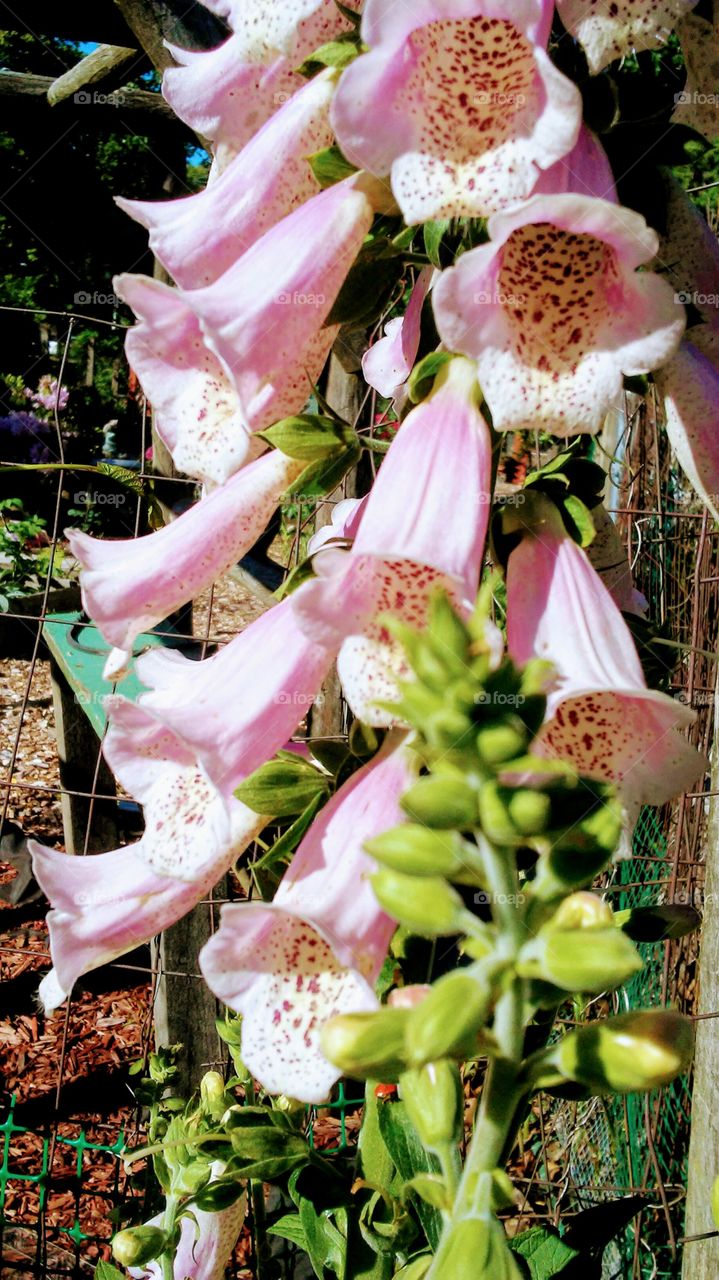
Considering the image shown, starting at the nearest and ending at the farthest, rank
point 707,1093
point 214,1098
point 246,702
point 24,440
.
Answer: point 246,702 < point 214,1098 < point 707,1093 < point 24,440

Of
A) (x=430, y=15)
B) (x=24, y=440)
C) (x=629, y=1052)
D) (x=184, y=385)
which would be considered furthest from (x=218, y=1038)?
(x=24, y=440)

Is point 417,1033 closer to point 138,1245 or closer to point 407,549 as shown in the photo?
point 407,549

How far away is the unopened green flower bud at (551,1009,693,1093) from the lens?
1.19 feet

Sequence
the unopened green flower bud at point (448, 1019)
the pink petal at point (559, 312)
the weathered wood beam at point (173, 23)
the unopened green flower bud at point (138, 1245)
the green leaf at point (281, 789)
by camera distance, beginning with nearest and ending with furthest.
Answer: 1. the unopened green flower bud at point (448, 1019)
2. the pink petal at point (559, 312)
3. the green leaf at point (281, 789)
4. the unopened green flower bud at point (138, 1245)
5. the weathered wood beam at point (173, 23)

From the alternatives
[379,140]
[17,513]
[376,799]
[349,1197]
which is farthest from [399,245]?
[17,513]

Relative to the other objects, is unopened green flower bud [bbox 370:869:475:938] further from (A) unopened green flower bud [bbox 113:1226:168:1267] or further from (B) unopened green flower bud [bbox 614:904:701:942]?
(A) unopened green flower bud [bbox 113:1226:168:1267]

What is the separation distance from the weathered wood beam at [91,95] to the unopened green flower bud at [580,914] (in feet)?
5.71

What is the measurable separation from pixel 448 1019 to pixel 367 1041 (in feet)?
0.16

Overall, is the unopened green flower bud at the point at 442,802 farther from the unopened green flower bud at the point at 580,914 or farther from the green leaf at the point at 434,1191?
the green leaf at the point at 434,1191

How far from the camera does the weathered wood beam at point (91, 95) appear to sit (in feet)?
6.68

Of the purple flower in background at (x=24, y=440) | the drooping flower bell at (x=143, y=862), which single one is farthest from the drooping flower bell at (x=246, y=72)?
the purple flower in background at (x=24, y=440)

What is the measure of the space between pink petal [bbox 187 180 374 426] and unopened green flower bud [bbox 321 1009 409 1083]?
308 millimetres

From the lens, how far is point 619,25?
460 millimetres

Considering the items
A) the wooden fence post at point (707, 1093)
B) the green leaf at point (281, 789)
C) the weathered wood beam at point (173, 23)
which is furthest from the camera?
the weathered wood beam at point (173, 23)
